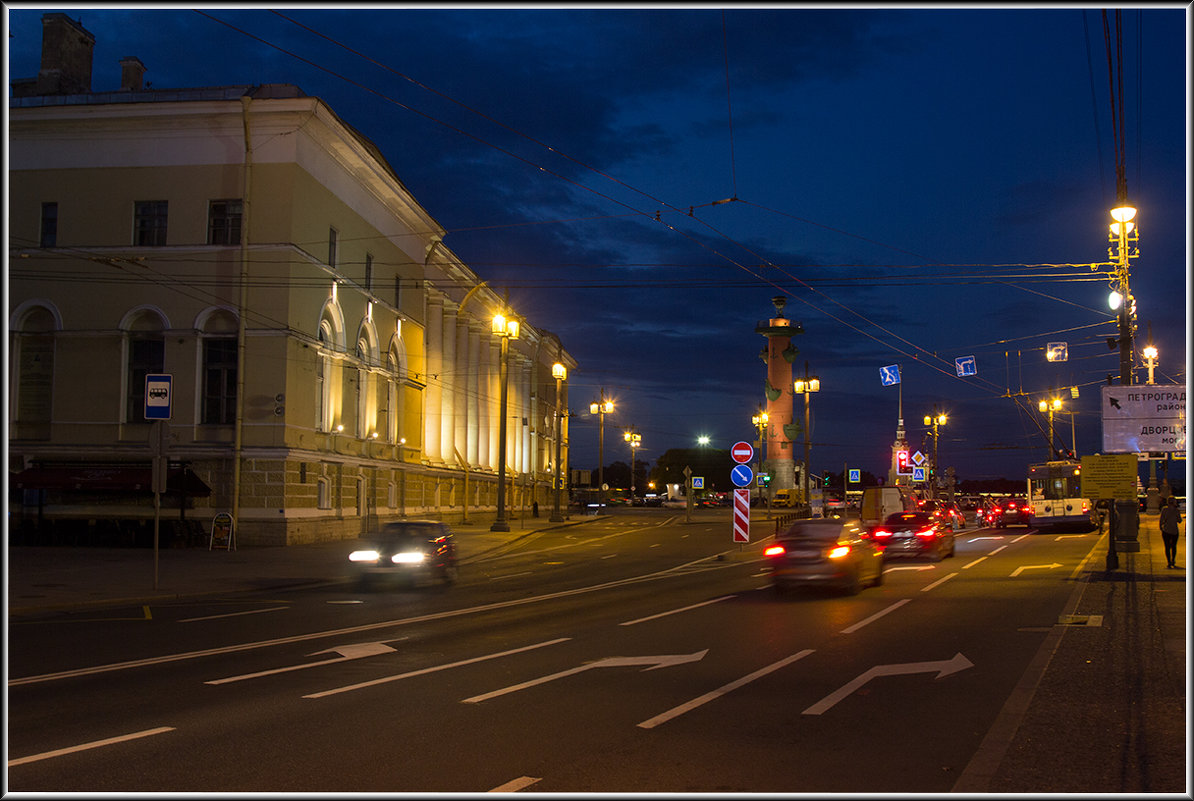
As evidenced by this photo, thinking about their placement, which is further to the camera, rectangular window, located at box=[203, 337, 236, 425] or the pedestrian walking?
rectangular window, located at box=[203, 337, 236, 425]

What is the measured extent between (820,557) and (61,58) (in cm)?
3794

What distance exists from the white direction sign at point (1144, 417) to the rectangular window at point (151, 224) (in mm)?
32012

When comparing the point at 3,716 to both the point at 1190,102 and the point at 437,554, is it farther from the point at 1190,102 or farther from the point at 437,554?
the point at 437,554

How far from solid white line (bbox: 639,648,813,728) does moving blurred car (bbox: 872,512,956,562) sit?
1807 cm

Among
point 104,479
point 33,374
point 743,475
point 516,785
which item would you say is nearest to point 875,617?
point 516,785

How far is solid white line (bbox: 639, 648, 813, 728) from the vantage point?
336 inches

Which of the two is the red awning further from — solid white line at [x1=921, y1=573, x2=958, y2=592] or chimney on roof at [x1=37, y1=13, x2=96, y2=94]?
solid white line at [x1=921, y1=573, x2=958, y2=592]

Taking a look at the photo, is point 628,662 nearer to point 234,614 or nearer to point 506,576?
point 234,614

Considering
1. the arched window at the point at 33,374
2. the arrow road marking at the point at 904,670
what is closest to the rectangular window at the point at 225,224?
the arched window at the point at 33,374

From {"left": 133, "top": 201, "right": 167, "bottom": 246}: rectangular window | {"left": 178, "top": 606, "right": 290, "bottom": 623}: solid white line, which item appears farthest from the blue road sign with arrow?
{"left": 133, "top": 201, "right": 167, "bottom": 246}: rectangular window

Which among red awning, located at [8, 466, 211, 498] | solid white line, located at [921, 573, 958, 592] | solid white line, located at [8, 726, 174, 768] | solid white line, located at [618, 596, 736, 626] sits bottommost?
solid white line, located at [921, 573, 958, 592]

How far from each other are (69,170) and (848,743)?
38.4 meters

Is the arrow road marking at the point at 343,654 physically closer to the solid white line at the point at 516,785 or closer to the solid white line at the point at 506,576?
the solid white line at the point at 516,785

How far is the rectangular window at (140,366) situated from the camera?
36219 mm
